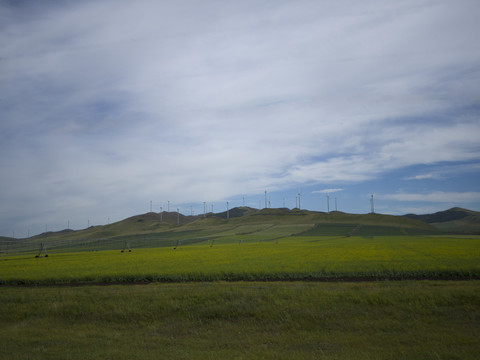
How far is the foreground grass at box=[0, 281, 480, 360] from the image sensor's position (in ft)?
39.9

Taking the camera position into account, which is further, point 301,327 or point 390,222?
point 390,222

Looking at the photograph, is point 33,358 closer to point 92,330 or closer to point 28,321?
point 92,330

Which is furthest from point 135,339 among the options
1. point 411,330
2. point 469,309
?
point 469,309

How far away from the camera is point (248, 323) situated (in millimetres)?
15555

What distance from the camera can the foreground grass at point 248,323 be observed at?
12.2 metres

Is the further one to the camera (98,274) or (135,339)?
(98,274)

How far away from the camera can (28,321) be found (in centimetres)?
1706

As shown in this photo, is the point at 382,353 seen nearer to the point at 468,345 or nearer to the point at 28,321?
the point at 468,345

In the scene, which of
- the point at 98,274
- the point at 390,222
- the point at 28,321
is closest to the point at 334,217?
the point at 390,222

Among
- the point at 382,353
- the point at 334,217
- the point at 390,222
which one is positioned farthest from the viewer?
the point at 334,217

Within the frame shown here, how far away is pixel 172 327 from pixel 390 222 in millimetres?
185853

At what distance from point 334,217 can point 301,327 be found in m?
191

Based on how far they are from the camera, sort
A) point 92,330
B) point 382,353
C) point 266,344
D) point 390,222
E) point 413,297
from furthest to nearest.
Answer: point 390,222
point 413,297
point 92,330
point 266,344
point 382,353

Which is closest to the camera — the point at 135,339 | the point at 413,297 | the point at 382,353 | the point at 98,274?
the point at 382,353
